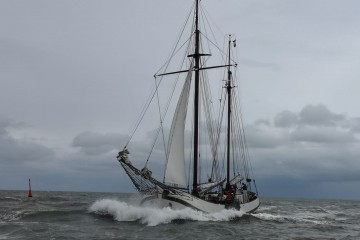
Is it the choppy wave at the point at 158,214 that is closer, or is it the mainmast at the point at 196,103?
the choppy wave at the point at 158,214

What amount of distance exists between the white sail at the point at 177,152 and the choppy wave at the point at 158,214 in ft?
8.67

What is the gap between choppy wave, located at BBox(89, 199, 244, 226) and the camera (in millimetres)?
38875

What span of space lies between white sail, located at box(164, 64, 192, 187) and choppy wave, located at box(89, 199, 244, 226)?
2643 mm

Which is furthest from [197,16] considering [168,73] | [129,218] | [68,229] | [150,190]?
[68,229]

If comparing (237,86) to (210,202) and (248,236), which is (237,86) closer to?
(210,202)

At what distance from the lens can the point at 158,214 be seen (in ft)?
128

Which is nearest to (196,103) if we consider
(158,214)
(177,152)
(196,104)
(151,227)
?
(196,104)

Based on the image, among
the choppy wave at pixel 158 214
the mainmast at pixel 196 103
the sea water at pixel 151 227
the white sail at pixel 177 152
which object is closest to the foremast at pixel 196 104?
the mainmast at pixel 196 103

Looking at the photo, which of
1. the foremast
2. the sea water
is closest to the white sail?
the foremast

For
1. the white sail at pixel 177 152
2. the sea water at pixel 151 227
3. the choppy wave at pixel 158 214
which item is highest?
the white sail at pixel 177 152

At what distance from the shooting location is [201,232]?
33656 mm

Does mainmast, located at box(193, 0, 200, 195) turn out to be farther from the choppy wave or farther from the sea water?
the sea water

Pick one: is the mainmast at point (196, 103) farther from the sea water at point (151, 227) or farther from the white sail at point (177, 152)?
the sea water at point (151, 227)

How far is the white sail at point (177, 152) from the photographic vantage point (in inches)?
→ 1576
